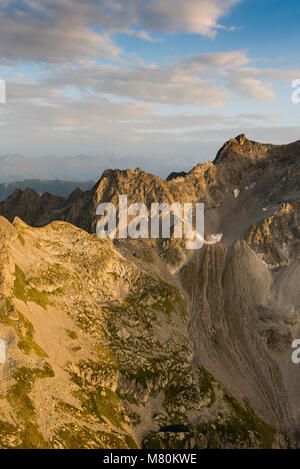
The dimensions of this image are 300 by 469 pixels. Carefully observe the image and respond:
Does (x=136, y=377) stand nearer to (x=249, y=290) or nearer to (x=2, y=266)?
(x=2, y=266)

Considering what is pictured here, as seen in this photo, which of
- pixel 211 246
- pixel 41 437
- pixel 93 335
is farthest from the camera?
pixel 211 246

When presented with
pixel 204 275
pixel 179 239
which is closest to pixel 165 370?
pixel 204 275

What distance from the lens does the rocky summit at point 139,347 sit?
75.8m

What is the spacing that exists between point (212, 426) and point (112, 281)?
61.5 meters

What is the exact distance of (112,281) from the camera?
446 ft

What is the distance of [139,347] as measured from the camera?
112 m

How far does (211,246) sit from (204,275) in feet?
81.9

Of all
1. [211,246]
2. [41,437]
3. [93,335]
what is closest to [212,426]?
[93,335]

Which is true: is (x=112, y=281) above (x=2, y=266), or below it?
below

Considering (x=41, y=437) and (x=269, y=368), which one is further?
(x=269, y=368)

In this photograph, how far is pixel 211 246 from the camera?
637 feet

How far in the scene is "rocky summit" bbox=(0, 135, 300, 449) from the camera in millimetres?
75750

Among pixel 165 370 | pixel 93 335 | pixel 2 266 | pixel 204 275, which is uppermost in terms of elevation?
pixel 2 266
